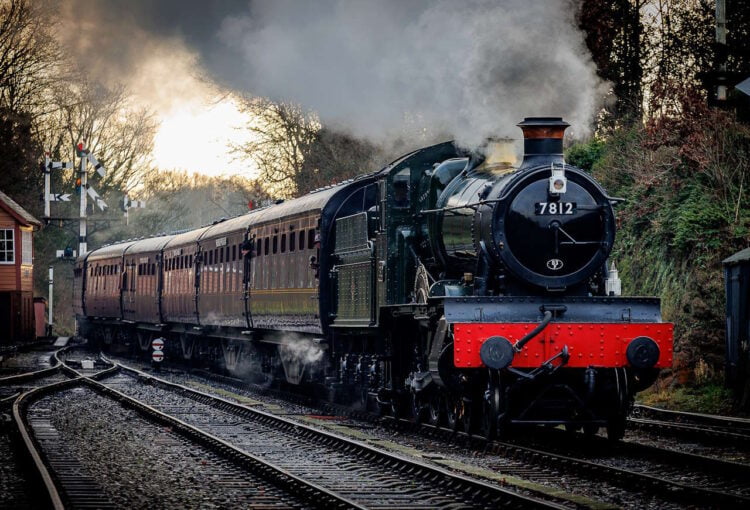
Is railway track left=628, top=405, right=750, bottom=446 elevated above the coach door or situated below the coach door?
below

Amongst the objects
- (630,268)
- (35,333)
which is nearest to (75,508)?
(630,268)

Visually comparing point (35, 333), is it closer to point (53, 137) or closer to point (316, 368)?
point (53, 137)

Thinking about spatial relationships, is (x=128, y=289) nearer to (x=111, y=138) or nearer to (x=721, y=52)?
(x=111, y=138)

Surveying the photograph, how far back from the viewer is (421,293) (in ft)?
44.9

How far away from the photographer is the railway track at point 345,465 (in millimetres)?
9234

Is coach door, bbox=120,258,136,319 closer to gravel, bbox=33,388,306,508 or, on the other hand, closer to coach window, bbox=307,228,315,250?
coach window, bbox=307,228,315,250

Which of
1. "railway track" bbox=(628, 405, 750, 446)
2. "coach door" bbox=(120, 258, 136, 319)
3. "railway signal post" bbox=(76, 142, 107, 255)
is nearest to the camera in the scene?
"railway track" bbox=(628, 405, 750, 446)

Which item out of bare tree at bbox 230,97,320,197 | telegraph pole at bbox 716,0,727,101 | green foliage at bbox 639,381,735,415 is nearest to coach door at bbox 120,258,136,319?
bare tree at bbox 230,97,320,197

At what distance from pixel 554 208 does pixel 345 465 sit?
3.33m

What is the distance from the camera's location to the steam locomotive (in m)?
12.0

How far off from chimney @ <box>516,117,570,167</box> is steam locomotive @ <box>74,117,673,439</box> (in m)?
0.01

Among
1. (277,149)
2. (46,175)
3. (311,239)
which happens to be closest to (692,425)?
(311,239)

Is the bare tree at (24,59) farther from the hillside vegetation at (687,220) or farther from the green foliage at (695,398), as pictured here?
the green foliage at (695,398)

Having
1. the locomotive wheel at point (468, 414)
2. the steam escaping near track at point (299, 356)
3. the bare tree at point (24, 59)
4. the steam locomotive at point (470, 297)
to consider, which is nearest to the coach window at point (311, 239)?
the steam locomotive at point (470, 297)
